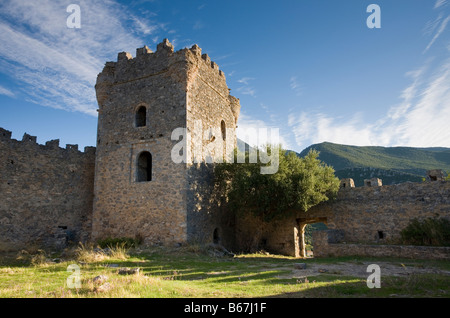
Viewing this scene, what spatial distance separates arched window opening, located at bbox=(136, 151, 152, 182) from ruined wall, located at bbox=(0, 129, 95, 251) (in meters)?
3.44

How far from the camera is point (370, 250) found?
12.9 m

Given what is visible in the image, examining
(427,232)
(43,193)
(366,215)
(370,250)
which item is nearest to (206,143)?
(43,193)

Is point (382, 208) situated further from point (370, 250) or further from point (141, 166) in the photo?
point (141, 166)

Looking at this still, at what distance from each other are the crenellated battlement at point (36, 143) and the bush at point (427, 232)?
16931 millimetres

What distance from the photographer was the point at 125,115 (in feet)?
55.0

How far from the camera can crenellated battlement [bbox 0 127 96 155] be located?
49.8 feet

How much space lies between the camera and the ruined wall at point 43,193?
1476cm

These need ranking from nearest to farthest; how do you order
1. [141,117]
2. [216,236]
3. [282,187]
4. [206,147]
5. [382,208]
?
[382,208]
[282,187]
[206,147]
[141,117]
[216,236]

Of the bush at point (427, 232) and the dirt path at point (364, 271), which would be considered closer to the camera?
the dirt path at point (364, 271)

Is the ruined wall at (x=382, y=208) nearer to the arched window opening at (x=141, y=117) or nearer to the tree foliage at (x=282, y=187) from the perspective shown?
the tree foliage at (x=282, y=187)

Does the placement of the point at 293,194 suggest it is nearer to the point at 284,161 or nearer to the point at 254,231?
the point at 284,161

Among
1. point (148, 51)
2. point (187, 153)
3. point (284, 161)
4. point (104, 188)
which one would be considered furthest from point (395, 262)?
point (148, 51)

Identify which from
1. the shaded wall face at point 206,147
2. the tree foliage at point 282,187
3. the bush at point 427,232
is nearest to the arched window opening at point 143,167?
the shaded wall face at point 206,147

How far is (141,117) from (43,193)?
631 cm
